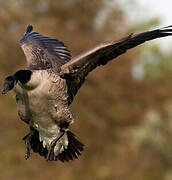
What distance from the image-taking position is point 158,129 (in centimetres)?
2661

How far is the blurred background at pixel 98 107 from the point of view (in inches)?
880

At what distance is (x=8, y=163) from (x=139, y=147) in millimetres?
6551

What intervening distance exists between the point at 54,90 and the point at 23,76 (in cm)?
51

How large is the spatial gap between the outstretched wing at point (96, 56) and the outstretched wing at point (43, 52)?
12.5 inches

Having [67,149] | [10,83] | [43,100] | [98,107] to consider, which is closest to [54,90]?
[43,100]

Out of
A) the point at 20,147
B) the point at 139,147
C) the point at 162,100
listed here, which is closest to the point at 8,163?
the point at 20,147

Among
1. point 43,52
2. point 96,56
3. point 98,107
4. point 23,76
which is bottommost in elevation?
point 23,76

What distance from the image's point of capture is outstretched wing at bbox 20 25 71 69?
26.1ft

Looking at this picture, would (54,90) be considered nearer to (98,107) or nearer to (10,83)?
(10,83)

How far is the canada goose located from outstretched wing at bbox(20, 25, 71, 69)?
1cm

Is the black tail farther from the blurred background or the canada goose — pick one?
the blurred background

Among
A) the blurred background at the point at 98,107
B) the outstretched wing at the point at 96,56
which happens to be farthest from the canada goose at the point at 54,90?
the blurred background at the point at 98,107

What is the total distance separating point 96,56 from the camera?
746 cm

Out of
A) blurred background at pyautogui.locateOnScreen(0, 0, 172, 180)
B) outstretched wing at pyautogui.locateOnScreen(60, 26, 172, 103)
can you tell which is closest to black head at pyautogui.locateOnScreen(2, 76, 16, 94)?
outstretched wing at pyautogui.locateOnScreen(60, 26, 172, 103)
